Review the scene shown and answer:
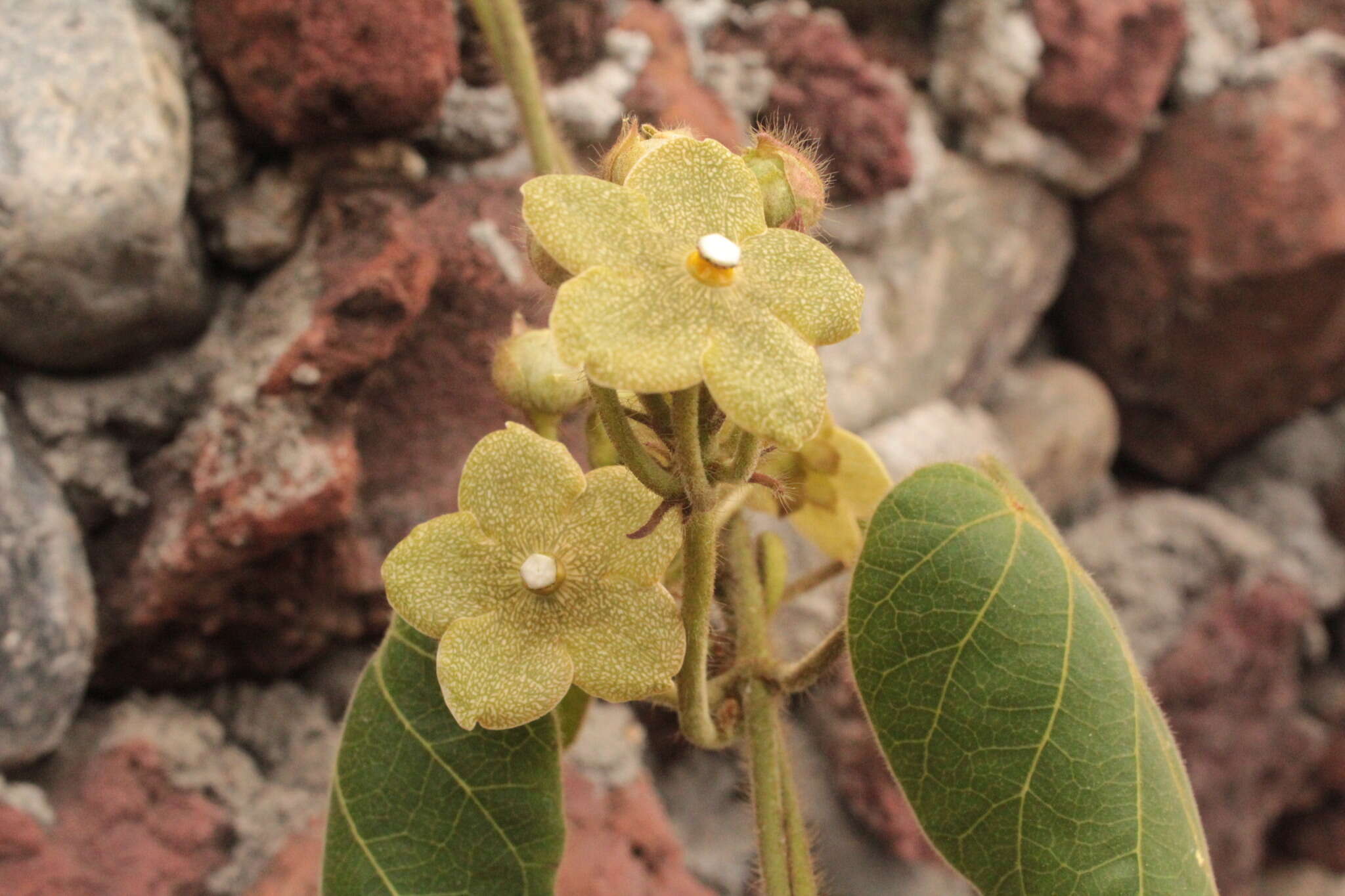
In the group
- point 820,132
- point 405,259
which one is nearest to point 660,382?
point 405,259

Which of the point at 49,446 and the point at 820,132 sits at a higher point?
the point at 820,132

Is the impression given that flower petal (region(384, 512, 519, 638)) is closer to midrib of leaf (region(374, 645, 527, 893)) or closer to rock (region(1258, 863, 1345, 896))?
midrib of leaf (region(374, 645, 527, 893))

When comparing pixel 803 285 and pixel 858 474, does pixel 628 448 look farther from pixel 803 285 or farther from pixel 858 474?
pixel 858 474

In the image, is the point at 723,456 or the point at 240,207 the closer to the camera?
the point at 723,456

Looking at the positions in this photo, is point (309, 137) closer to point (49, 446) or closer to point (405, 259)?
point (405, 259)

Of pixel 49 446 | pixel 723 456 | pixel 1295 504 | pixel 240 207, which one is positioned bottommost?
pixel 1295 504

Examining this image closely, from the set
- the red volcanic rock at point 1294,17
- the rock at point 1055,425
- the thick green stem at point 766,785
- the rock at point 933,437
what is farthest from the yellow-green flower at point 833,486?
the red volcanic rock at point 1294,17

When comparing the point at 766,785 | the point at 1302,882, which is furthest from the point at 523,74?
the point at 1302,882

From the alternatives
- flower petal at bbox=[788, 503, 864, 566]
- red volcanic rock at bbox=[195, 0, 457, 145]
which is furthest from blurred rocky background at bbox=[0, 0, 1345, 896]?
flower petal at bbox=[788, 503, 864, 566]
